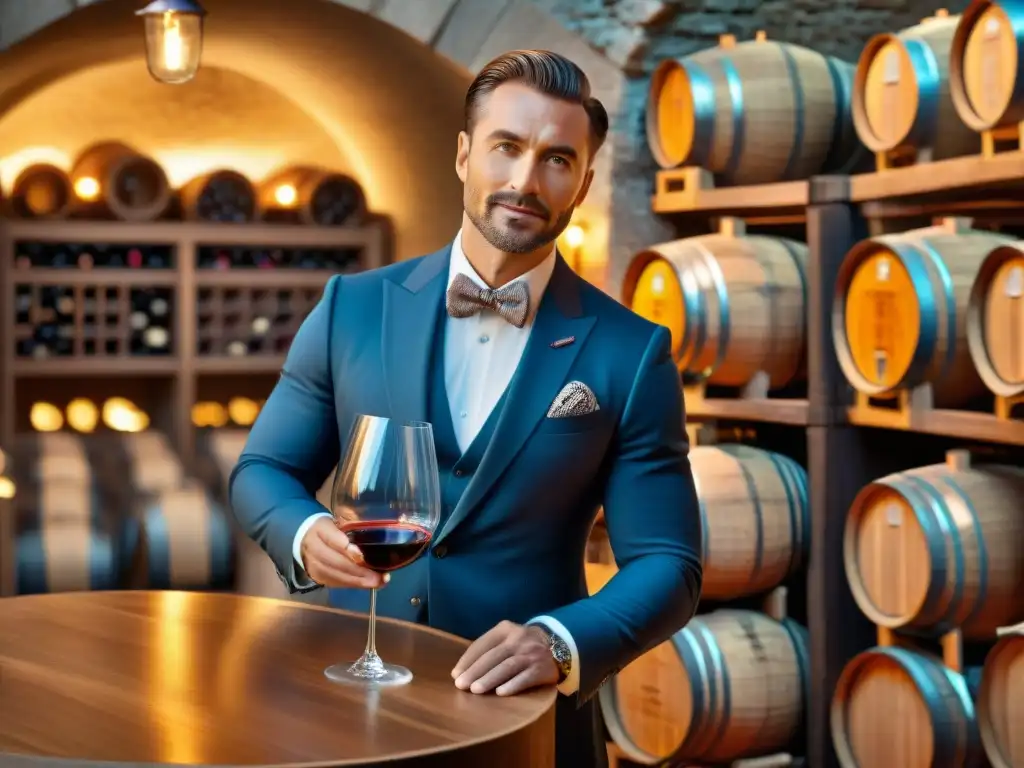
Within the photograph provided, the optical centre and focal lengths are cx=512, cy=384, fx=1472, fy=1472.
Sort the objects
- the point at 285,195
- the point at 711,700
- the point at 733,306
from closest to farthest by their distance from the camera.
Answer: the point at 711,700, the point at 733,306, the point at 285,195

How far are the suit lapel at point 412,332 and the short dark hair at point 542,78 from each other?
0.25m

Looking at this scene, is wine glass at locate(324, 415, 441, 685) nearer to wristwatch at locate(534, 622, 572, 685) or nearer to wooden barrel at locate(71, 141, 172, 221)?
wristwatch at locate(534, 622, 572, 685)

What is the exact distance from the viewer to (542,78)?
191 centimetres

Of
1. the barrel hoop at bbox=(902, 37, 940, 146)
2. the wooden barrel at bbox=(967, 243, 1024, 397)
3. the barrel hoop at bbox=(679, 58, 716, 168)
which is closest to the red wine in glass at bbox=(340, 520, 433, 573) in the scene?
the wooden barrel at bbox=(967, 243, 1024, 397)

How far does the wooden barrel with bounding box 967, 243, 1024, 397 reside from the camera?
3203 mm

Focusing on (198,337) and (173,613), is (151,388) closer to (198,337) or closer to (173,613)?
(198,337)

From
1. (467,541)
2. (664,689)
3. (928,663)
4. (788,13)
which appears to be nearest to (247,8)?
(788,13)

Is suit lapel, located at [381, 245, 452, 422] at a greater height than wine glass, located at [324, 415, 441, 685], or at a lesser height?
greater

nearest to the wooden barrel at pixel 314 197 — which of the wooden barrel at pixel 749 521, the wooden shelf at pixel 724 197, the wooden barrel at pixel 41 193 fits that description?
the wooden barrel at pixel 41 193

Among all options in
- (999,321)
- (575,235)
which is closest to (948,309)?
(999,321)

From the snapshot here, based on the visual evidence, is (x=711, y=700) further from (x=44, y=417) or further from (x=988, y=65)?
(x=44, y=417)

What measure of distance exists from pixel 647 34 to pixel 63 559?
2452mm

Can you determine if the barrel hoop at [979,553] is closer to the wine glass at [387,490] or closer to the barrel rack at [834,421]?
the barrel rack at [834,421]

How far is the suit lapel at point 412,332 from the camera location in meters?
2.00
